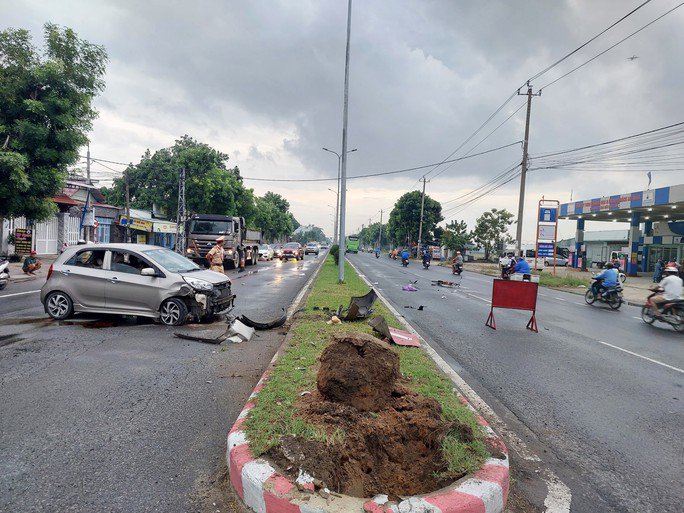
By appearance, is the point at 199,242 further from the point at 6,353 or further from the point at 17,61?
the point at 6,353

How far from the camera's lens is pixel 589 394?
5477 mm

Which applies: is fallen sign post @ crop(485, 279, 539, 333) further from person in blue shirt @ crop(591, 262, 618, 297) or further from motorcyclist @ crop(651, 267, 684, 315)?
person in blue shirt @ crop(591, 262, 618, 297)

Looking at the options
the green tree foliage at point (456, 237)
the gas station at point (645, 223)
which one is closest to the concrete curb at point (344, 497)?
the gas station at point (645, 223)

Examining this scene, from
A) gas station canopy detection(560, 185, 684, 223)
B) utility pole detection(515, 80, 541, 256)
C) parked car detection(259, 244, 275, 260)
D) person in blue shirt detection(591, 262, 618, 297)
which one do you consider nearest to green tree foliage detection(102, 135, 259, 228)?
parked car detection(259, 244, 275, 260)

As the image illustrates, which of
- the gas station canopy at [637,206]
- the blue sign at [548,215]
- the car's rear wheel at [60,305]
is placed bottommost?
the car's rear wheel at [60,305]

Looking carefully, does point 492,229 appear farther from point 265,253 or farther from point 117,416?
point 117,416

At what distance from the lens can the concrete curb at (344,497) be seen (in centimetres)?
253

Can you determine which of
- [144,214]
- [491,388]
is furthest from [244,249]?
[491,388]

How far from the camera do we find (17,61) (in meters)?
16.0

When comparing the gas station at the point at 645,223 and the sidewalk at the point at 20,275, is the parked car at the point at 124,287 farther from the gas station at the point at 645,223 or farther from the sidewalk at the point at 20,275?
the gas station at the point at 645,223

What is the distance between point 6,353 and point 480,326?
28.7ft

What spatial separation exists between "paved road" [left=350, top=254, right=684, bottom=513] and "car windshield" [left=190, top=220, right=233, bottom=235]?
15.9m

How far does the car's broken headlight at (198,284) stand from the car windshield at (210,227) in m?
16.2

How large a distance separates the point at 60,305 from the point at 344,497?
821 centimetres
